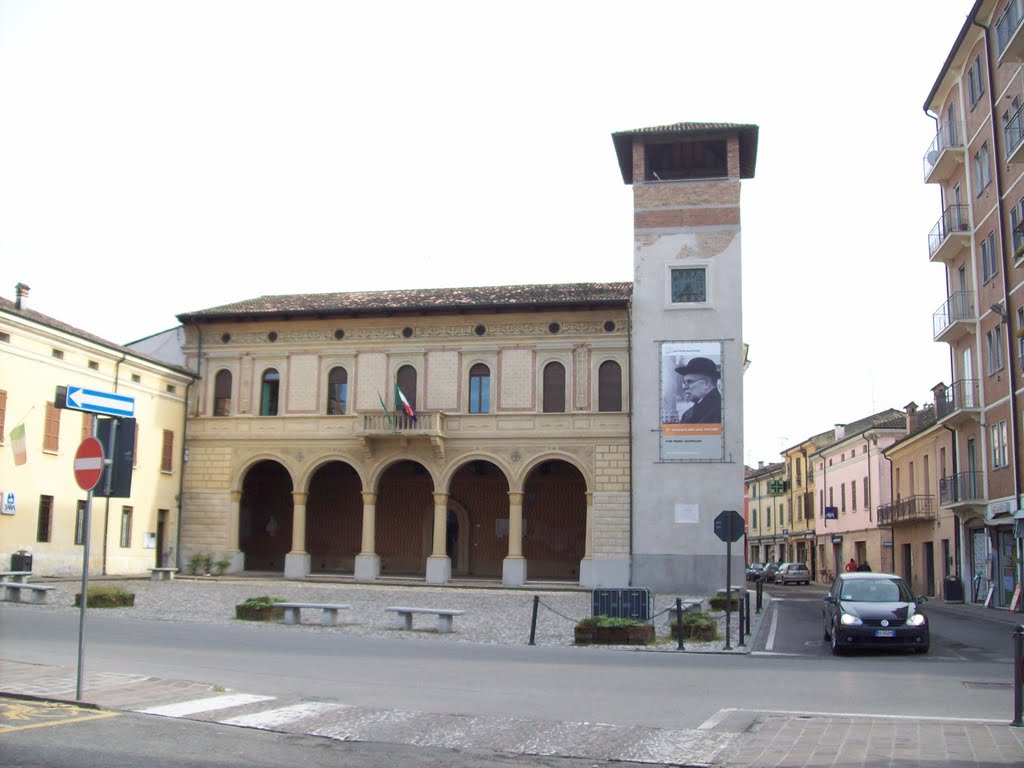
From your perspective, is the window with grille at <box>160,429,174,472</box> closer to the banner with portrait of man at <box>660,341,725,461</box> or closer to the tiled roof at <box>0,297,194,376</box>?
the tiled roof at <box>0,297,194,376</box>

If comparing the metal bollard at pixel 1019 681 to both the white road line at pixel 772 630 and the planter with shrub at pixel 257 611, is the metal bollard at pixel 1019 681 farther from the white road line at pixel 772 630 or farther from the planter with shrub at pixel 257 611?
the planter with shrub at pixel 257 611

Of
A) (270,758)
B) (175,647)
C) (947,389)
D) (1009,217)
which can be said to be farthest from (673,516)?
(270,758)

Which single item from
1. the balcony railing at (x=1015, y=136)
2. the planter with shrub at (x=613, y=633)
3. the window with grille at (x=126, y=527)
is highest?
the balcony railing at (x=1015, y=136)

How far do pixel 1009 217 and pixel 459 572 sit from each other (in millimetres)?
23194

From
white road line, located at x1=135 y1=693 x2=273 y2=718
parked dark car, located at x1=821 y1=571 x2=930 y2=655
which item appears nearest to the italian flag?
parked dark car, located at x1=821 y1=571 x2=930 y2=655

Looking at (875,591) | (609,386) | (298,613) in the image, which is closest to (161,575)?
(298,613)

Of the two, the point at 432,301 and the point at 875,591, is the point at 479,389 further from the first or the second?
the point at 875,591

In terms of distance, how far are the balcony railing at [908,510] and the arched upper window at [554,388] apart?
15758mm

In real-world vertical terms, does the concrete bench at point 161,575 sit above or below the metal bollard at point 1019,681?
below

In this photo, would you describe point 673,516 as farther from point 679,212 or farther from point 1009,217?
point 1009,217

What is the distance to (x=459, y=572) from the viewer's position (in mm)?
39406

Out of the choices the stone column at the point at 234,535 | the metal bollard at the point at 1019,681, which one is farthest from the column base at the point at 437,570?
the metal bollard at the point at 1019,681

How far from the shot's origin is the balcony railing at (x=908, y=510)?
130 feet

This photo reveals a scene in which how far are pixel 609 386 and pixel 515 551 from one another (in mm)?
6810
